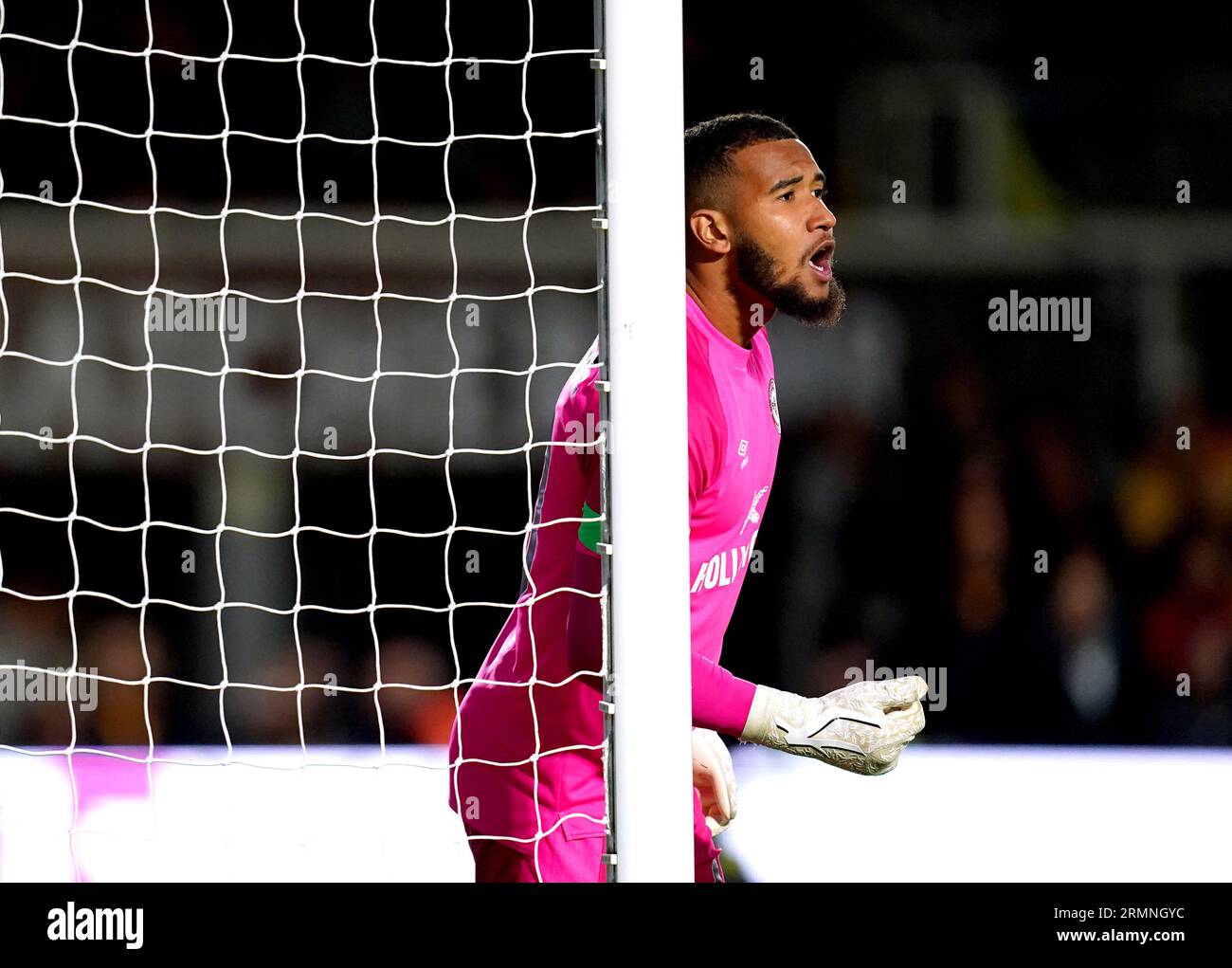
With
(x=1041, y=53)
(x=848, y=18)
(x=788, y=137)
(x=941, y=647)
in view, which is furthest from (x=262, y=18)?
(x=788, y=137)

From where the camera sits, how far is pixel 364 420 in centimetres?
393

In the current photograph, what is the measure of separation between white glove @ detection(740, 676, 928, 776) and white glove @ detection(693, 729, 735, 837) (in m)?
0.13

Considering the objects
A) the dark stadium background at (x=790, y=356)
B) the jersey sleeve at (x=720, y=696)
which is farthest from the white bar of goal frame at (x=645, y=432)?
the dark stadium background at (x=790, y=356)

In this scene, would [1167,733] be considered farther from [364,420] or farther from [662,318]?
[662,318]

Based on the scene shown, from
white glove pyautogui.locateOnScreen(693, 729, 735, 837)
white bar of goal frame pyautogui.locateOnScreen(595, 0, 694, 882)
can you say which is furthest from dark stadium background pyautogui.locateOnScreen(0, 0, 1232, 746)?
white bar of goal frame pyautogui.locateOnScreen(595, 0, 694, 882)

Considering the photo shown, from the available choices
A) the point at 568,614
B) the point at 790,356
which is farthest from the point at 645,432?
→ the point at 790,356

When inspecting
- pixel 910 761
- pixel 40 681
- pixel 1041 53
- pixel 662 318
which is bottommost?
pixel 910 761

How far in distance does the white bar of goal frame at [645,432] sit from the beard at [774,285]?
0.35 m

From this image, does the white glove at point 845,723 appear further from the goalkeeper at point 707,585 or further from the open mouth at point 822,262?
the open mouth at point 822,262

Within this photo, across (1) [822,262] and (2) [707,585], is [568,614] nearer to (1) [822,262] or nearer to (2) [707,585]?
(2) [707,585]

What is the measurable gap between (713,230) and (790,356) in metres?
2.21

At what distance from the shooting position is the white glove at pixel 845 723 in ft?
5.10

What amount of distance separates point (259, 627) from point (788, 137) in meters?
2.32

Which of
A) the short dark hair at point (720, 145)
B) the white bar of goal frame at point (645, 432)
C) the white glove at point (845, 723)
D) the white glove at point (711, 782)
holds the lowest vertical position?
the white glove at point (711, 782)
